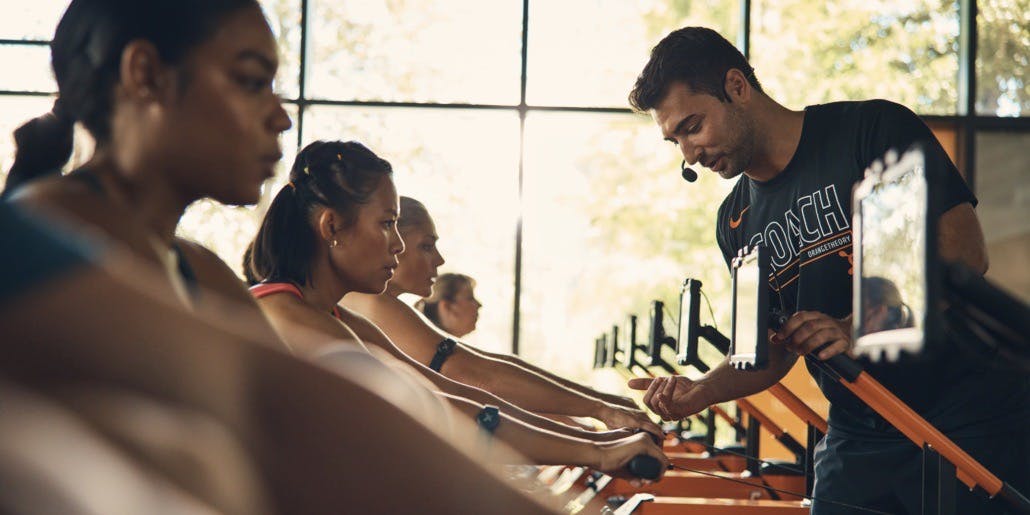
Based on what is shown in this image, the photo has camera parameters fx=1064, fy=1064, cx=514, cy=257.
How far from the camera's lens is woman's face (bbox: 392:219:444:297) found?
365 cm

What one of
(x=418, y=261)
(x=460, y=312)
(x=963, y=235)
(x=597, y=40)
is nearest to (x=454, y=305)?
(x=460, y=312)

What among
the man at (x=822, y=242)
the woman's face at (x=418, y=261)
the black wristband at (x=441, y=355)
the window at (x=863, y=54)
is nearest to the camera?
the man at (x=822, y=242)

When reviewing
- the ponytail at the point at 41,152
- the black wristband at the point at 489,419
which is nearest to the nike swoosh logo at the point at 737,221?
the black wristband at the point at 489,419

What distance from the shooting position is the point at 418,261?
3.69m

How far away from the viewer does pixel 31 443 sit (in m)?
0.23

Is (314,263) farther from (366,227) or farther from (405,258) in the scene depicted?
(405,258)

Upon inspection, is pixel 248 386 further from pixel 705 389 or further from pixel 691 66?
pixel 691 66

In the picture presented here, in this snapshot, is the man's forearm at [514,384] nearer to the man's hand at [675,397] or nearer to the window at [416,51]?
the man's hand at [675,397]

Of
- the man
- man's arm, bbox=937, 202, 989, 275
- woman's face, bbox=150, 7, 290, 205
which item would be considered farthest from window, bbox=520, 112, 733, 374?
woman's face, bbox=150, 7, 290, 205

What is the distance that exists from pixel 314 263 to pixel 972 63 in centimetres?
594

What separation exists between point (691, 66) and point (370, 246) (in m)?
0.89

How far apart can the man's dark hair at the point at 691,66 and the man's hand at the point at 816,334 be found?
1049mm

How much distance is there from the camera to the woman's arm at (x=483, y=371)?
2.94 meters

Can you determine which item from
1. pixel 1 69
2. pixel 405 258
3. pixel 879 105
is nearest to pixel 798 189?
pixel 879 105
